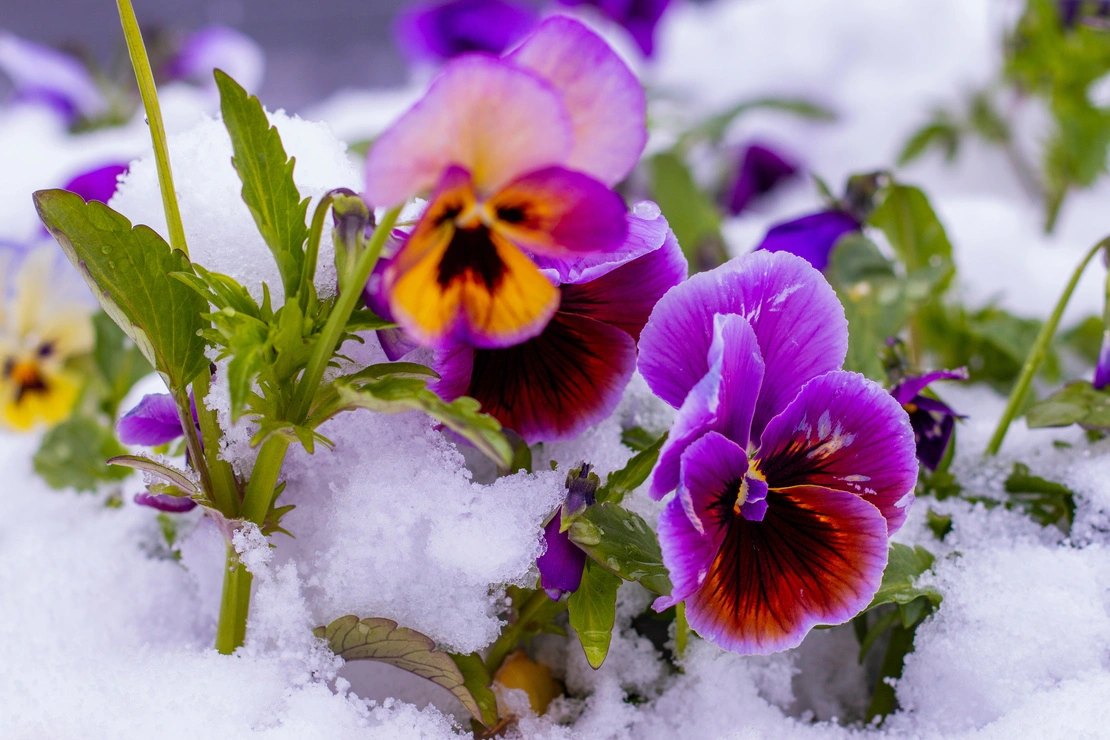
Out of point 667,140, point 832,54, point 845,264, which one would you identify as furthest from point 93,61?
point 845,264

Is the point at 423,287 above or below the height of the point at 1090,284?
above

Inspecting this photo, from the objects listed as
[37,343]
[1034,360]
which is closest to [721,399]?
[1034,360]

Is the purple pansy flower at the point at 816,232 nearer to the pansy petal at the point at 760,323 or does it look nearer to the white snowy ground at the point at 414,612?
the white snowy ground at the point at 414,612

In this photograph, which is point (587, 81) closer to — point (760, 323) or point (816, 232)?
point (760, 323)

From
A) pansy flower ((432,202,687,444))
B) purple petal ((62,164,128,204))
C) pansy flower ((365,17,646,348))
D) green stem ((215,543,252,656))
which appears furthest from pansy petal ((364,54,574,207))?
purple petal ((62,164,128,204))

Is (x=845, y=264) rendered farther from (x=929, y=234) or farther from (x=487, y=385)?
(x=487, y=385)

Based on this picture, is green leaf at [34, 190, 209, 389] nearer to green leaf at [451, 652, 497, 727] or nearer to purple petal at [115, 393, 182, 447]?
purple petal at [115, 393, 182, 447]

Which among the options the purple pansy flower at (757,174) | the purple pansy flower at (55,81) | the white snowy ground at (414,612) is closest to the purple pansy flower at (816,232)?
the white snowy ground at (414,612)
